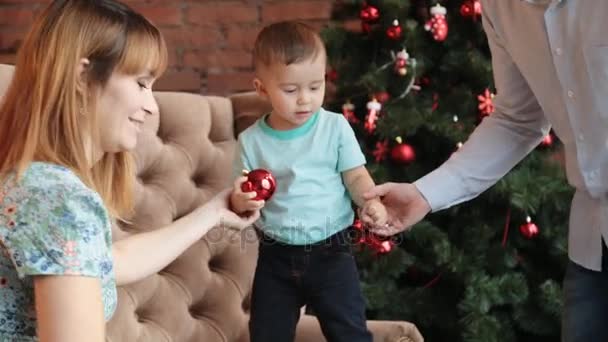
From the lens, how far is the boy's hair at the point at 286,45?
1.97 metres

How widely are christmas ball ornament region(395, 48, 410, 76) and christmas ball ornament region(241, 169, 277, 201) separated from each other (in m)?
→ 0.90

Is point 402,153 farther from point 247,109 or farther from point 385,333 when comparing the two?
point 385,333

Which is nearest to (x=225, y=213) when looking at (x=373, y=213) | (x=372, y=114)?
(x=373, y=213)

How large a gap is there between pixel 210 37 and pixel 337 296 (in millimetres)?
1827

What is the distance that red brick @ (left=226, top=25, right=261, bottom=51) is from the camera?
11.9ft

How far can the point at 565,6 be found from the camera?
5.43ft

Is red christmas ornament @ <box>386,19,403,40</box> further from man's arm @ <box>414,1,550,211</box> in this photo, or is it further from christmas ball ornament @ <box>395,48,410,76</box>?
man's arm @ <box>414,1,550,211</box>

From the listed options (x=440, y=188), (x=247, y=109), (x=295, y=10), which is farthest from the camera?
(x=295, y=10)

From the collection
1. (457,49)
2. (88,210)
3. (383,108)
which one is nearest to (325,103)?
(383,108)

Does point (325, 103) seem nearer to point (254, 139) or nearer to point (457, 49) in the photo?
point (457, 49)

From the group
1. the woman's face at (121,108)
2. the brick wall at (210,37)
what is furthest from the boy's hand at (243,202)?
the brick wall at (210,37)

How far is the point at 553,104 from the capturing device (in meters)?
1.74

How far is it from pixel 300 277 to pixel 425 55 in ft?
3.16

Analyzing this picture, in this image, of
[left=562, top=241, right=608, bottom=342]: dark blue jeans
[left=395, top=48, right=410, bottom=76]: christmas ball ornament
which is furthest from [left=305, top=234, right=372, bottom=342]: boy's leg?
[left=395, top=48, right=410, bottom=76]: christmas ball ornament
